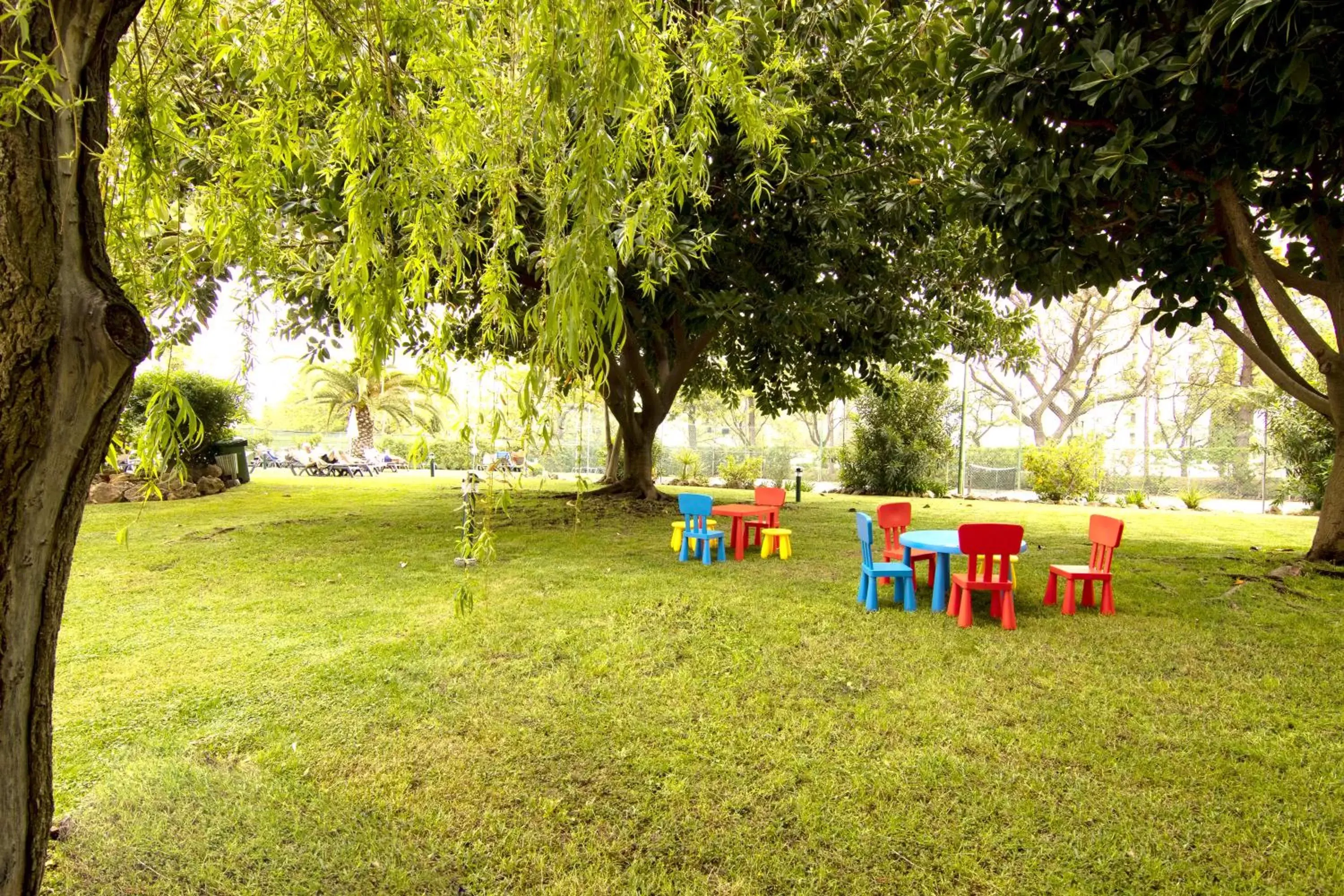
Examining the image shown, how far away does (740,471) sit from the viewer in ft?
74.9

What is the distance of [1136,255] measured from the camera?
543 centimetres

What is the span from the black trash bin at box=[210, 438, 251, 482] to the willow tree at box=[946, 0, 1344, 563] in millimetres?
16051

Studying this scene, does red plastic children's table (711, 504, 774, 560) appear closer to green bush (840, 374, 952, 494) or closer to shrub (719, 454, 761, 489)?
green bush (840, 374, 952, 494)

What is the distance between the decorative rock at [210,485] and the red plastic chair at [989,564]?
14663 mm

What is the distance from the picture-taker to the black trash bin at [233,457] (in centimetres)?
1512

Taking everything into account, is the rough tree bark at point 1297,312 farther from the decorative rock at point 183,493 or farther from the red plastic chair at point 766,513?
the decorative rock at point 183,493

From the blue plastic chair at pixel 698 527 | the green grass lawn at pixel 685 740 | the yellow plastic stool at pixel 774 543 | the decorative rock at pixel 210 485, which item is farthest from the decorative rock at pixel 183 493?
the yellow plastic stool at pixel 774 543

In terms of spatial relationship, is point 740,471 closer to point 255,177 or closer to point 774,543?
point 774,543

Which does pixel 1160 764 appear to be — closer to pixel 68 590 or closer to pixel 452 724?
pixel 452 724

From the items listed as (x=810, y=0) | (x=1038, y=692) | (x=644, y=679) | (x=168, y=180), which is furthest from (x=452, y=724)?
(x=810, y=0)

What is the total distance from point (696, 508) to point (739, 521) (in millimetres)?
772

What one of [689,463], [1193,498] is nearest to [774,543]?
[1193,498]

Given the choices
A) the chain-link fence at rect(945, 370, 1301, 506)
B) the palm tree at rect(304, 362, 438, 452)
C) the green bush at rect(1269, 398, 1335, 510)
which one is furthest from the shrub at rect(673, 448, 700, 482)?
the green bush at rect(1269, 398, 1335, 510)

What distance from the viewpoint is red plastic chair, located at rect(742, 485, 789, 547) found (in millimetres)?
8695
